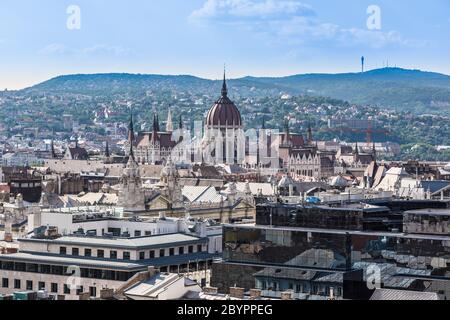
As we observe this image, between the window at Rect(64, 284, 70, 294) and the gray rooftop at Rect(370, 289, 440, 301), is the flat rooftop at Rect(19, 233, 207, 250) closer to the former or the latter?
the window at Rect(64, 284, 70, 294)

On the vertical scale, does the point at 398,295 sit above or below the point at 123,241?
above

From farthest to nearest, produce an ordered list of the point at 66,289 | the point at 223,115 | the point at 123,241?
1. the point at 223,115
2. the point at 123,241
3. the point at 66,289

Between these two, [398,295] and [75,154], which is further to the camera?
[75,154]

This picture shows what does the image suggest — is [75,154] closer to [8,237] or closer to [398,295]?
[8,237]

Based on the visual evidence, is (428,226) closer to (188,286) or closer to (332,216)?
(332,216)

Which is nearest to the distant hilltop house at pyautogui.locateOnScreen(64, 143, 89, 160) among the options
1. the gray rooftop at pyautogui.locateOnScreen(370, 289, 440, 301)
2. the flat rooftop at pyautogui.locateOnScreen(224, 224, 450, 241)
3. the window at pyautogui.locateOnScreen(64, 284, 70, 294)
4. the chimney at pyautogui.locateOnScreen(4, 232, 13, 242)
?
the chimney at pyautogui.locateOnScreen(4, 232, 13, 242)

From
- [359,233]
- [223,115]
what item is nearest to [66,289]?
[359,233]

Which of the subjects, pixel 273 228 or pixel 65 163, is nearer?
pixel 273 228

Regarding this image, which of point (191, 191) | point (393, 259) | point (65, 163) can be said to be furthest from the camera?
point (65, 163)

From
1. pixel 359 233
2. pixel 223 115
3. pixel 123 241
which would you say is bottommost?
pixel 123 241
